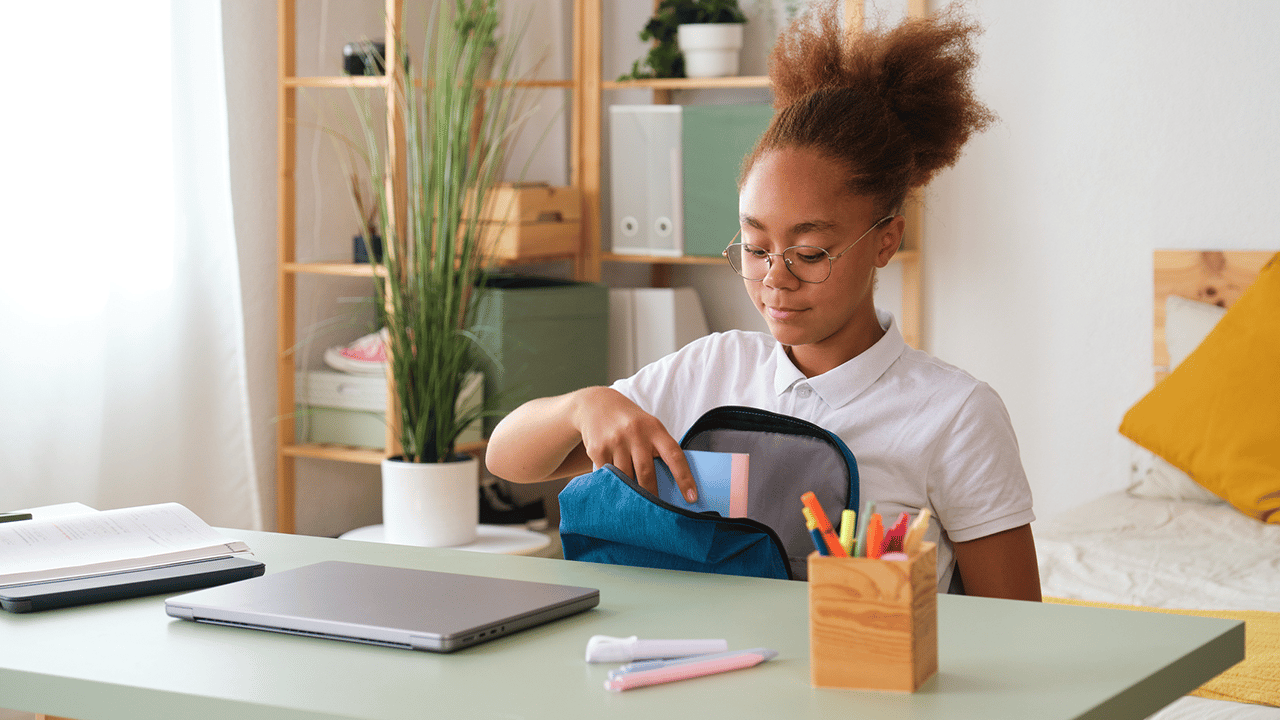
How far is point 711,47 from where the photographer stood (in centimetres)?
333

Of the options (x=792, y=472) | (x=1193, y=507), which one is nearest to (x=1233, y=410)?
(x=1193, y=507)

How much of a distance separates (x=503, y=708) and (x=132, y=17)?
2.39 meters

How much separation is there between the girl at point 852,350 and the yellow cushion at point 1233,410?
140 centimetres

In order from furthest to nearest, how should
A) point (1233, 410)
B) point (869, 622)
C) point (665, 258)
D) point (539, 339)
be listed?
point (665, 258), point (539, 339), point (1233, 410), point (869, 622)

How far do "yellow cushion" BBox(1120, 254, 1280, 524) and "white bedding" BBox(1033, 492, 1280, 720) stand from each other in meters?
0.08

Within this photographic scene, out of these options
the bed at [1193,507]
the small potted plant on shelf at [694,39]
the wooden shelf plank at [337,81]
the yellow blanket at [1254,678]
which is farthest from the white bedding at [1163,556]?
the wooden shelf plank at [337,81]

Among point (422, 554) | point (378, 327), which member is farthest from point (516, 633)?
point (378, 327)

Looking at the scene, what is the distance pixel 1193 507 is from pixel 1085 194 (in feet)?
2.76

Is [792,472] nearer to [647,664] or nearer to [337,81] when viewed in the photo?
[647,664]

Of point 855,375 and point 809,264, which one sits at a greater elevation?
point 809,264

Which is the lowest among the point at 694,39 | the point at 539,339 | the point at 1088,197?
the point at 539,339

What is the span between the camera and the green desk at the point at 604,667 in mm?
756

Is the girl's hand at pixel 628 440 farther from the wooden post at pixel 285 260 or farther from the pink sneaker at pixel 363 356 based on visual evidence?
the wooden post at pixel 285 260

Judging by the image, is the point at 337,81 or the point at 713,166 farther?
the point at 713,166
